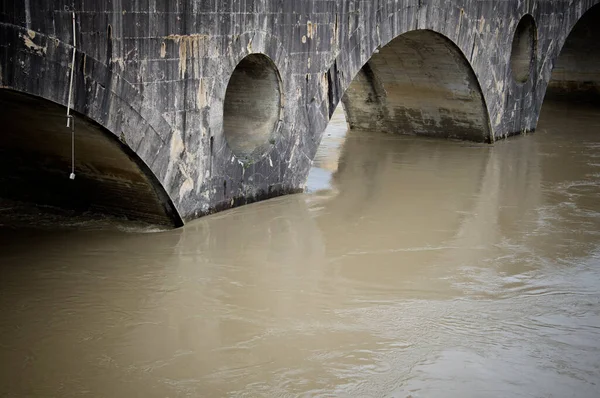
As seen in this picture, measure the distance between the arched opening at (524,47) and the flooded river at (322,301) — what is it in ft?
14.3

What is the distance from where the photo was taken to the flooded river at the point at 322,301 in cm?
517

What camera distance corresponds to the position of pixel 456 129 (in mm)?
12961

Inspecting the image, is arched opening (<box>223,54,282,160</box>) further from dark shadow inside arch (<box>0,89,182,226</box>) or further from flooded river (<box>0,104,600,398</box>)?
dark shadow inside arch (<box>0,89,182,226</box>)

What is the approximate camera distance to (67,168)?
7.75 metres

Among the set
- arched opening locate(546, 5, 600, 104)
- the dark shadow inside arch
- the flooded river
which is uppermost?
arched opening locate(546, 5, 600, 104)

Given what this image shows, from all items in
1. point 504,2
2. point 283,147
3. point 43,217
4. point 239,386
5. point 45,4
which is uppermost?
point 504,2

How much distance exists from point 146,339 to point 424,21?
6.44 metres

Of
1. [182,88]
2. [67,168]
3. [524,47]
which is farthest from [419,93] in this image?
[67,168]

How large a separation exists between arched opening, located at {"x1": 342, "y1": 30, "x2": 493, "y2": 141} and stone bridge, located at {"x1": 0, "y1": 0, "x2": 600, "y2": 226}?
10 cm

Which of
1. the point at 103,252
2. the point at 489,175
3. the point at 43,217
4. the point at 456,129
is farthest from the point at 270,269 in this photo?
the point at 456,129

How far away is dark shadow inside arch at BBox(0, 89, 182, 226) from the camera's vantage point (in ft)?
22.4

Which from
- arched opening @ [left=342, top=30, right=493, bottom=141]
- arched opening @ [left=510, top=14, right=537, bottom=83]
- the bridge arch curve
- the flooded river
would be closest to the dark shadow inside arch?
the bridge arch curve

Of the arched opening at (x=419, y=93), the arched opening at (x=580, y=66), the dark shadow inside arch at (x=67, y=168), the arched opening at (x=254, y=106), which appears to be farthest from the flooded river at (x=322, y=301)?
the arched opening at (x=580, y=66)

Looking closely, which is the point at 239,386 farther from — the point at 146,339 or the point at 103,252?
the point at 103,252
